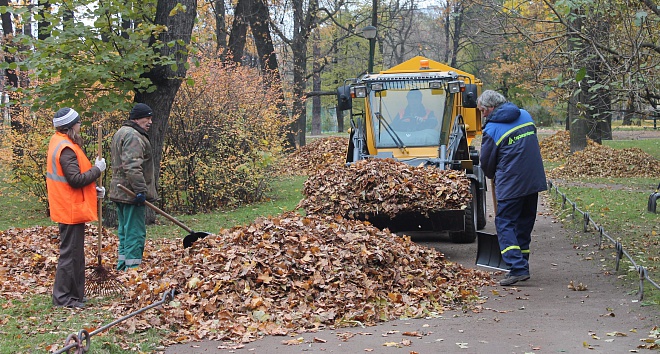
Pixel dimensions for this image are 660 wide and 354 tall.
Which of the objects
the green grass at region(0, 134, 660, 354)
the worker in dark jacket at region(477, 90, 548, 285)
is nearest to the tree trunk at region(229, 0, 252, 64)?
the green grass at region(0, 134, 660, 354)

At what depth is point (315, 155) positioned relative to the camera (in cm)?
2792

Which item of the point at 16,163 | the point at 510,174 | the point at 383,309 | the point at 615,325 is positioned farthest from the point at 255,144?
the point at 615,325

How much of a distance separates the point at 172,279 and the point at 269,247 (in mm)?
1023

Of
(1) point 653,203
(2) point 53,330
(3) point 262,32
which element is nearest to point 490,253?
(2) point 53,330

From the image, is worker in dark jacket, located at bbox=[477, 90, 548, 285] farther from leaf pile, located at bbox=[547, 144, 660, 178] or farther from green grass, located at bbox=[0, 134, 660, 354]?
leaf pile, located at bbox=[547, 144, 660, 178]

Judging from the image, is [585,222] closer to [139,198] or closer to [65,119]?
[139,198]

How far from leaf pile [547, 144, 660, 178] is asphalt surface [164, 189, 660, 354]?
15395 mm

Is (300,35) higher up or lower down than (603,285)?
higher up

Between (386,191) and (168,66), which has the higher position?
(168,66)

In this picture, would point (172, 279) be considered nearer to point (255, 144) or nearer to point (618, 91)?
point (618, 91)

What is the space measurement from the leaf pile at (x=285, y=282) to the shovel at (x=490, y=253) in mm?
399

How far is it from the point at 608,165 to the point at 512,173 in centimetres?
1657

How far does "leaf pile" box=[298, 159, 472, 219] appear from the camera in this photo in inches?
394

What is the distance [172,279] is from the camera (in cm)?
724
